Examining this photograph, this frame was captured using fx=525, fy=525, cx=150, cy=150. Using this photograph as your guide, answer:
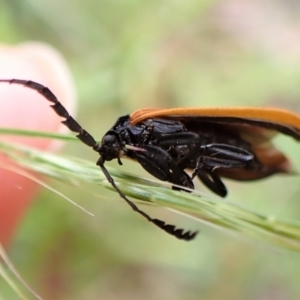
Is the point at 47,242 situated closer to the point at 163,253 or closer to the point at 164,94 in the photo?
the point at 163,253

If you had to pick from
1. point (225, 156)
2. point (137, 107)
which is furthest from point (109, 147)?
point (137, 107)

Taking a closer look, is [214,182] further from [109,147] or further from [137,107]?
[137,107]

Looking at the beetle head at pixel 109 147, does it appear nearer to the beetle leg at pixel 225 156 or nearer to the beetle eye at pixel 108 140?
the beetle eye at pixel 108 140

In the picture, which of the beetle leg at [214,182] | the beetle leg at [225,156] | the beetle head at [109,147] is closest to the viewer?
the beetle head at [109,147]

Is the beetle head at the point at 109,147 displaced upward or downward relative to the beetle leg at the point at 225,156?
upward

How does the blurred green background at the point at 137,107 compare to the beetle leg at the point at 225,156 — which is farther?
the blurred green background at the point at 137,107

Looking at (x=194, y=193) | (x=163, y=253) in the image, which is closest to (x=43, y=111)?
(x=163, y=253)

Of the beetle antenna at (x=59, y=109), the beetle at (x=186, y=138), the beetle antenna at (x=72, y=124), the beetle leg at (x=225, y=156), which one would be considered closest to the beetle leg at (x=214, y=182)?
the beetle at (x=186, y=138)
